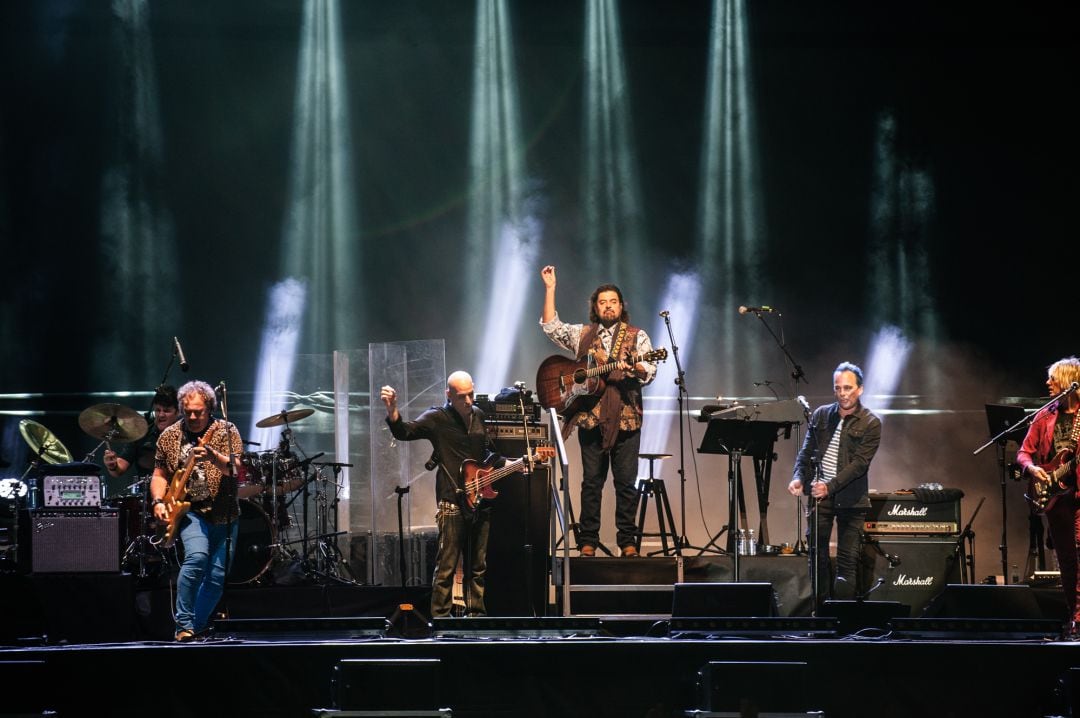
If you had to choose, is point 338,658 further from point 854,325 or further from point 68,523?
point 854,325

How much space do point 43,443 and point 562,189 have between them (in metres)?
5.96

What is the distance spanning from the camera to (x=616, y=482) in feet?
26.3

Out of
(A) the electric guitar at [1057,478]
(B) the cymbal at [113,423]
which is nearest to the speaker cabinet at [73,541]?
(B) the cymbal at [113,423]

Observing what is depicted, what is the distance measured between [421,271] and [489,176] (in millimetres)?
1315

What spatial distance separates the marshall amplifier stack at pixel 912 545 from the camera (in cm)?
829

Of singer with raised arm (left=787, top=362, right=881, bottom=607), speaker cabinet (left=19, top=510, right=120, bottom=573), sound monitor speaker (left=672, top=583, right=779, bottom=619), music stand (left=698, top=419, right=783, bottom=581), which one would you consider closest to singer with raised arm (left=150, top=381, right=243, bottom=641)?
speaker cabinet (left=19, top=510, right=120, bottom=573)

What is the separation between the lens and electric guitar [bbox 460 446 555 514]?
7703 mm

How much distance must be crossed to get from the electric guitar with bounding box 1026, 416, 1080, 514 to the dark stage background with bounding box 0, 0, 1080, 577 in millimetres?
4660

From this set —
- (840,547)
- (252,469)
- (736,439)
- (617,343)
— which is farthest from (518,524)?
(252,469)

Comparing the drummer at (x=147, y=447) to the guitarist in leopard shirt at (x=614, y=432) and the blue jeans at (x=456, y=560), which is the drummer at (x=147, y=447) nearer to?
the blue jeans at (x=456, y=560)

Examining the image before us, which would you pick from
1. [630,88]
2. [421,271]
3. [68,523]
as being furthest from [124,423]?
[630,88]

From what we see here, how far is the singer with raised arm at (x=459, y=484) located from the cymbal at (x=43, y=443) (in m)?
4.19

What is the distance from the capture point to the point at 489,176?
11961 millimetres

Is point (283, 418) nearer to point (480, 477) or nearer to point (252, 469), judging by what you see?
point (252, 469)
